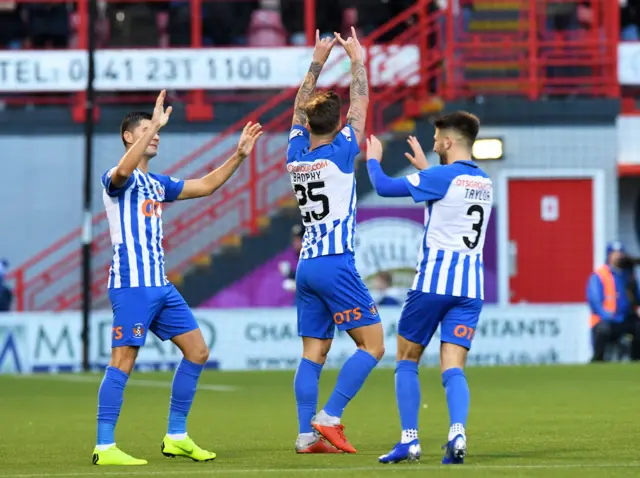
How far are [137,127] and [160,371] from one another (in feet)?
37.2

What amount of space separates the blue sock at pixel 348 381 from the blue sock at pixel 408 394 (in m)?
0.46

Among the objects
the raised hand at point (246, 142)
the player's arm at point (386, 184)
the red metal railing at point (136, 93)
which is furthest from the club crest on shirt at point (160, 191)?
the red metal railing at point (136, 93)

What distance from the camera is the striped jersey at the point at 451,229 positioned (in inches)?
341

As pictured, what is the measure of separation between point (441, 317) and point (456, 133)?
1.02 m

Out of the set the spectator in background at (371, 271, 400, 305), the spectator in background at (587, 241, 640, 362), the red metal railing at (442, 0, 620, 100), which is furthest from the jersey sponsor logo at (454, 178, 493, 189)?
the red metal railing at (442, 0, 620, 100)

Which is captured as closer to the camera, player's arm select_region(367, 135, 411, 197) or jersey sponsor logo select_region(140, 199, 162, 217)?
player's arm select_region(367, 135, 411, 197)

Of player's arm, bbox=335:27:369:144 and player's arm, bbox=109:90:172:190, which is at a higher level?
player's arm, bbox=335:27:369:144

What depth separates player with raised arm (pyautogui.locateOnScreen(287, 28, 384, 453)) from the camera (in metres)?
9.19

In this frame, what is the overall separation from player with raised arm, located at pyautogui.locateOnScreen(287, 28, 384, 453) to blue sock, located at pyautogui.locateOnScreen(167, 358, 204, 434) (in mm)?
624

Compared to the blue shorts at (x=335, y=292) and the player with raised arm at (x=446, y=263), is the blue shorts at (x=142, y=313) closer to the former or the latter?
the blue shorts at (x=335, y=292)

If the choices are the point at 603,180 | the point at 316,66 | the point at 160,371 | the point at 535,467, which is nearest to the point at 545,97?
the point at 603,180

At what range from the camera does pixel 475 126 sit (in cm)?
884

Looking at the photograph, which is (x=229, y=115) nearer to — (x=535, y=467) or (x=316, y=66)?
(x=316, y=66)

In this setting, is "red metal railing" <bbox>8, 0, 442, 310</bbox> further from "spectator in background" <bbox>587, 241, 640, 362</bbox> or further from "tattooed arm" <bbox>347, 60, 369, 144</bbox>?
"tattooed arm" <bbox>347, 60, 369, 144</bbox>
